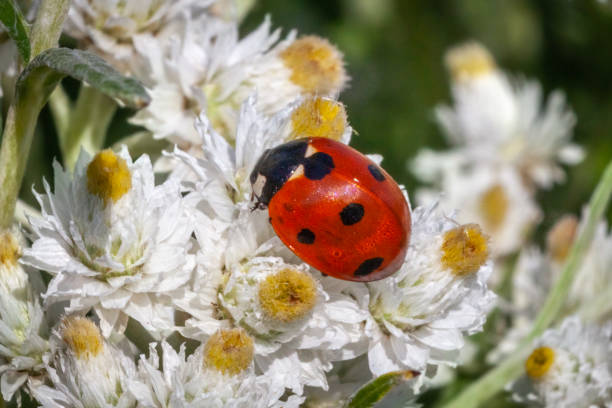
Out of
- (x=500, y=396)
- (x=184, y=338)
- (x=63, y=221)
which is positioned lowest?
(x=500, y=396)

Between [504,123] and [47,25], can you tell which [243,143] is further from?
[504,123]

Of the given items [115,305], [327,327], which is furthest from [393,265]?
[115,305]

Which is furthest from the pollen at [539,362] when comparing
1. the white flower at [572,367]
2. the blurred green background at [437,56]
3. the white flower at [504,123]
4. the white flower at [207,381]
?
the white flower at [504,123]

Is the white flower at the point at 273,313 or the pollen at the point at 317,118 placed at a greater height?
the pollen at the point at 317,118

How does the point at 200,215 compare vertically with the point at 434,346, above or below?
above

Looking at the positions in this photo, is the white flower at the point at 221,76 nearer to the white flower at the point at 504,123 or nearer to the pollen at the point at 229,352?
the pollen at the point at 229,352

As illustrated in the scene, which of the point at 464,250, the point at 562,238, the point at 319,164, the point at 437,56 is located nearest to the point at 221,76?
the point at 319,164

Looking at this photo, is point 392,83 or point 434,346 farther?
point 392,83

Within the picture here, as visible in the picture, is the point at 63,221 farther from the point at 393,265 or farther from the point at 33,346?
the point at 393,265
